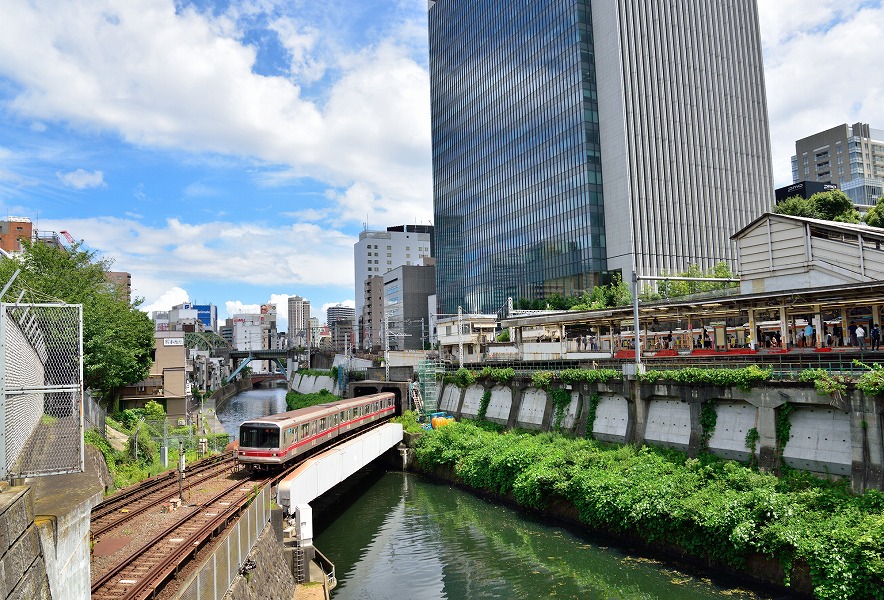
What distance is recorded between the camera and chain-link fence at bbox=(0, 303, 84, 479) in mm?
9909

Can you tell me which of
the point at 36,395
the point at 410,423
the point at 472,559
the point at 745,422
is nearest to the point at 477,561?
the point at 472,559

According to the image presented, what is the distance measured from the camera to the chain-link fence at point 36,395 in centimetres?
991

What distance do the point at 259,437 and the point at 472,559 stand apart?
11.7 metres

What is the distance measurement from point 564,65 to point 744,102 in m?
27.2

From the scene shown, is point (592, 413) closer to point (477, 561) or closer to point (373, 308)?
point (477, 561)

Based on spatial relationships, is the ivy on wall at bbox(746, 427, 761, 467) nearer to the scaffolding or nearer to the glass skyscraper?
the scaffolding

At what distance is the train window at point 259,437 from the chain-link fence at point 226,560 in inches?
449

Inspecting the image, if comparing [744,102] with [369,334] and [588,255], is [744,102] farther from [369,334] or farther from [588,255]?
[369,334]

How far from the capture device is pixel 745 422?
1041 inches

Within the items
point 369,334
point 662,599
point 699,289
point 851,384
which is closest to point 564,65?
point 699,289

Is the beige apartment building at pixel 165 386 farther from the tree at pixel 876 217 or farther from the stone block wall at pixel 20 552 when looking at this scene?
the tree at pixel 876 217

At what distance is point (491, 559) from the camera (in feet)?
83.0

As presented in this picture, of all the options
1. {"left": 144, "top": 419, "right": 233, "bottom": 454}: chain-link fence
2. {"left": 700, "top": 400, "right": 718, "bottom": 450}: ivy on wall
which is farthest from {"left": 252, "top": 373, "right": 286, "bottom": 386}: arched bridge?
{"left": 700, "top": 400, "right": 718, "bottom": 450}: ivy on wall

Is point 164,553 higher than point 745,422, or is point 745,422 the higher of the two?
point 745,422
